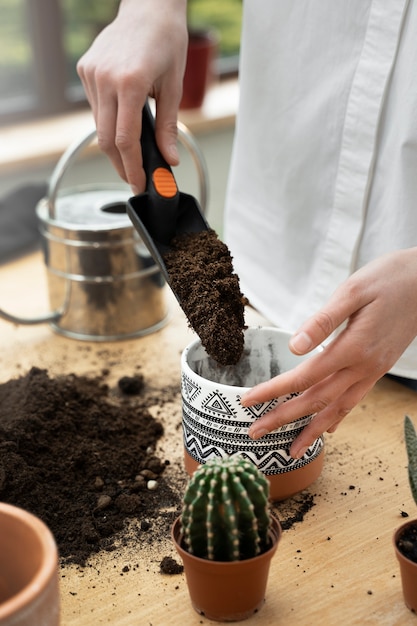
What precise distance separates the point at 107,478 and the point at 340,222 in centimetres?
53

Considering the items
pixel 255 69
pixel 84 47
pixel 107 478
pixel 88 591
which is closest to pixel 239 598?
pixel 88 591

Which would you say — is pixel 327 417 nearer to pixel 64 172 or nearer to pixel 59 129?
pixel 64 172

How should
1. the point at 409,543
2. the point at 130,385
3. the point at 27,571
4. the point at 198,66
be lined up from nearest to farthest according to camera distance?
the point at 27,571 < the point at 409,543 < the point at 130,385 < the point at 198,66

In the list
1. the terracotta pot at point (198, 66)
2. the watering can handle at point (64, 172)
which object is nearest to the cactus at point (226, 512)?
the watering can handle at point (64, 172)

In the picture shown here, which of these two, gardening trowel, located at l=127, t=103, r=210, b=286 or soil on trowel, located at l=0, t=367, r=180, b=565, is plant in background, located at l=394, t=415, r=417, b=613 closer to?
soil on trowel, located at l=0, t=367, r=180, b=565

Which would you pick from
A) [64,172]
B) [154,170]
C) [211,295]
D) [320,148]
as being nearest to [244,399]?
[211,295]

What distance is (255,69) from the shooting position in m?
1.28

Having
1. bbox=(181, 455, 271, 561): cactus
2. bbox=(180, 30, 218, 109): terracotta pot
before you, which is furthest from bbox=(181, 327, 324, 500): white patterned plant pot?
bbox=(180, 30, 218, 109): terracotta pot

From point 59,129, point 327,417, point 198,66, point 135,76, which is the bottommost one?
point 59,129

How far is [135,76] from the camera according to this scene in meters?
1.03

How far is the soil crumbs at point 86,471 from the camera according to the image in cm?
89

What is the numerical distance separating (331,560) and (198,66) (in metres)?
1.96

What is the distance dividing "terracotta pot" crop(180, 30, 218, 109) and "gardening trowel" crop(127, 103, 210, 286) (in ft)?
4.78

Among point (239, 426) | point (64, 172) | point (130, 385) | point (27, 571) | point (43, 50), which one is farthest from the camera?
point (43, 50)
